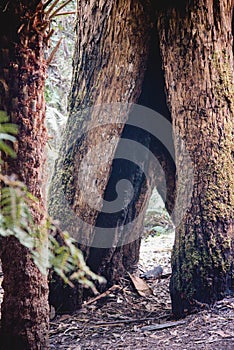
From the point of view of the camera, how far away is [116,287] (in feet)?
13.3

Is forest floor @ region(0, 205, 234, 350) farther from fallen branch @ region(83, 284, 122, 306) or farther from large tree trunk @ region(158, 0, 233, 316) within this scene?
large tree trunk @ region(158, 0, 233, 316)

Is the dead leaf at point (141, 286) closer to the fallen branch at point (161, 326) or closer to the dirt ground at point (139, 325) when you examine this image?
the dirt ground at point (139, 325)

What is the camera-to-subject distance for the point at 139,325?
3232mm

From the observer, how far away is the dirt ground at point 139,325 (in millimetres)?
2683

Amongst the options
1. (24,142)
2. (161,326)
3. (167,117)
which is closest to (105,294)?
(161,326)

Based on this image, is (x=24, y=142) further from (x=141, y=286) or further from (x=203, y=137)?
(x=141, y=286)

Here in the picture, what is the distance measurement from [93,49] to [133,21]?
38cm

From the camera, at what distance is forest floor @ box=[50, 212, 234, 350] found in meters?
2.69

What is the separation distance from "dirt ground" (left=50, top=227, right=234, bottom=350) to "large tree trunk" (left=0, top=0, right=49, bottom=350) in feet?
1.84

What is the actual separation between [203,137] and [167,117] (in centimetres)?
74

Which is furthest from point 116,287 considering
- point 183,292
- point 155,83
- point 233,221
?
point 155,83

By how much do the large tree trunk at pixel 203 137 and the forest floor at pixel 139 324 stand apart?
211 millimetres

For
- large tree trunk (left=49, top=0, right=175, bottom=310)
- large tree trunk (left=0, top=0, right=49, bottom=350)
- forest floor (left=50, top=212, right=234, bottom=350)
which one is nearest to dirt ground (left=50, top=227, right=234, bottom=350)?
forest floor (left=50, top=212, right=234, bottom=350)

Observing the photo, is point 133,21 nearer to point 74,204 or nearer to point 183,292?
point 74,204
